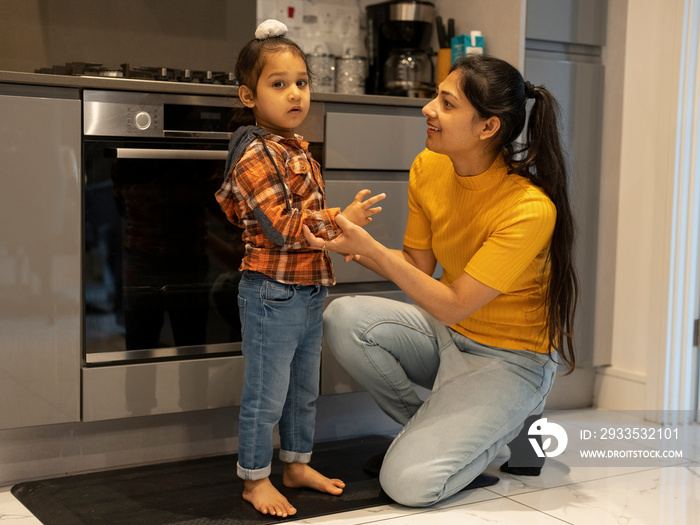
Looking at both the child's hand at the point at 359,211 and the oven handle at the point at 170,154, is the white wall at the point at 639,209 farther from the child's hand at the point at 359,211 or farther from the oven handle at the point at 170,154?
the oven handle at the point at 170,154

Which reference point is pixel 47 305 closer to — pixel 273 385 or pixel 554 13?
pixel 273 385

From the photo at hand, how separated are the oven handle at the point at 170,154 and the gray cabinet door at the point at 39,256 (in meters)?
0.11

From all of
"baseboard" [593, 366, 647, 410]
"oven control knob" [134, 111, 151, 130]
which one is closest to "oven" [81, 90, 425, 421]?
"oven control knob" [134, 111, 151, 130]

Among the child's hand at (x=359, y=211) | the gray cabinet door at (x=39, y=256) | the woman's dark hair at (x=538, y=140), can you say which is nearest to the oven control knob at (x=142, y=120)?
the gray cabinet door at (x=39, y=256)

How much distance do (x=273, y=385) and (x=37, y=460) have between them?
0.65 meters

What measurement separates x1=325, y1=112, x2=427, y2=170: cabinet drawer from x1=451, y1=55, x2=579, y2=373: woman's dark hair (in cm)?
41

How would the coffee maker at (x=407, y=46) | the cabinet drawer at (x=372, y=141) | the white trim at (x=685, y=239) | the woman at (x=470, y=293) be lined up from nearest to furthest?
the woman at (x=470, y=293)
the cabinet drawer at (x=372, y=141)
the white trim at (x=685, y=239)
the coffee maker at (x=407, y=46)

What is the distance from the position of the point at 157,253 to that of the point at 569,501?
1.12 metres

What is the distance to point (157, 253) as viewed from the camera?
1.99 m

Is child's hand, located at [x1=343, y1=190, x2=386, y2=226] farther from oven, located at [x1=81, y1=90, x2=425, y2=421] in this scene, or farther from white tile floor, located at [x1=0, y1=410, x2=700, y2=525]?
white tile floor, located at [x1=0, y1=410, x2=700, y2=525]

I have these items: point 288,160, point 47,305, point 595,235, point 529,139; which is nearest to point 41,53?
point 47,305

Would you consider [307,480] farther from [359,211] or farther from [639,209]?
[639,209]

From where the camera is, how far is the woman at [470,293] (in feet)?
5.80

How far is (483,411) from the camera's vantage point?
1.82 m
